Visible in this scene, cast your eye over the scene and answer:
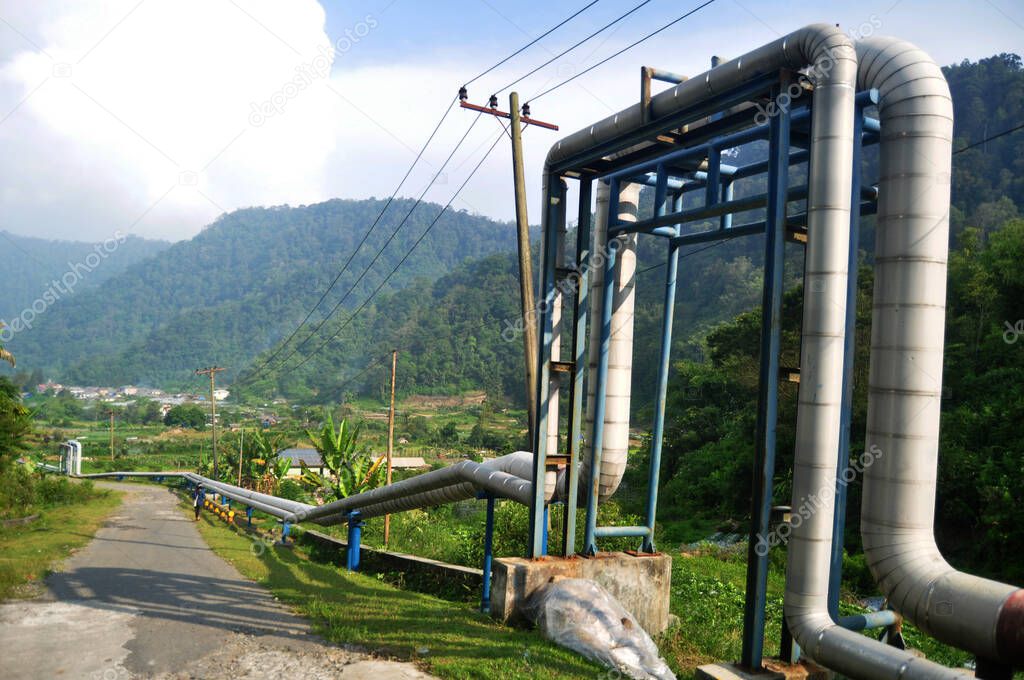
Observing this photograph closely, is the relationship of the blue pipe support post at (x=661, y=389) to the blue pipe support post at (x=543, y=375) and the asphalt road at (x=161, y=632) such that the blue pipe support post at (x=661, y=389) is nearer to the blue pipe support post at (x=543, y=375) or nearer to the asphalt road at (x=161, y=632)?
the blue pipe support post at (x=543, y=375)

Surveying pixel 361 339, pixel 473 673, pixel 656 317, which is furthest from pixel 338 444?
A: pixel 361 339

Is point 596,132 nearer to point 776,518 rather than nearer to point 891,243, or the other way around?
point 891,243

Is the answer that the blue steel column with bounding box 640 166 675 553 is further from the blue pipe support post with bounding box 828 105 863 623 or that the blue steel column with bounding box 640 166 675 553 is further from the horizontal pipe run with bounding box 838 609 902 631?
the horizontal pipe run with bounding box 838 609 902 631

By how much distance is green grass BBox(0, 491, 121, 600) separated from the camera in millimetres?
11384

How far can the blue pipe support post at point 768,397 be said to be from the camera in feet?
19.7

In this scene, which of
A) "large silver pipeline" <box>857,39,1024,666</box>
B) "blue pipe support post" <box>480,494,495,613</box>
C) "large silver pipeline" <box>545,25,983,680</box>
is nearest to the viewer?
→ "large silver pipeline" <box>857,39,1024,666</box>

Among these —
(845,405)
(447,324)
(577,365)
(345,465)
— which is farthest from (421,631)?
(447,324)

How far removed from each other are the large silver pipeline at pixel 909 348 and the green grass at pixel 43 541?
37.3ft

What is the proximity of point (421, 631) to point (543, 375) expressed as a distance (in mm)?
3408

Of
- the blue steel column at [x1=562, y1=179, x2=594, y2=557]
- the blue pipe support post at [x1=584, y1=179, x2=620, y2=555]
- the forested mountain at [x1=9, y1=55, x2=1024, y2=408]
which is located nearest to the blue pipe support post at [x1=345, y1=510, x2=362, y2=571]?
the blue steel column at [x1=562, y1=179, x2=594, y2=557]

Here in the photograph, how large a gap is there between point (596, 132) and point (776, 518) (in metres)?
4.85

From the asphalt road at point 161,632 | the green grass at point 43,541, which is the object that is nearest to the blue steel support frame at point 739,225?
the asphalt road at point 161,632

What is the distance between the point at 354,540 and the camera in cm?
1523

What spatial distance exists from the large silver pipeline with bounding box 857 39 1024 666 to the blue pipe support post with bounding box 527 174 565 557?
171 inches
